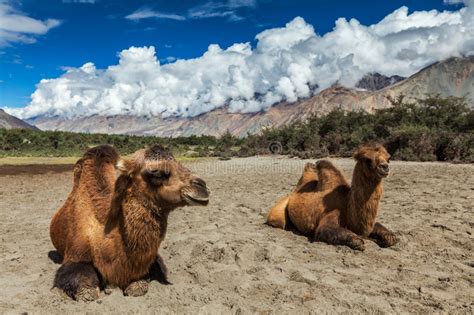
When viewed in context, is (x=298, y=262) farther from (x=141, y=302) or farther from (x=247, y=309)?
(x=141, y=302)

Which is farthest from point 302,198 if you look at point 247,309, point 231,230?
point 247,309

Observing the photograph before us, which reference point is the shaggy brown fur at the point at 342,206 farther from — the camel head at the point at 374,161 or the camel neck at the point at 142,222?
the camel neck at the point at 142,222

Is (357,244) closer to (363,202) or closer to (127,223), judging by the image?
(363,202)

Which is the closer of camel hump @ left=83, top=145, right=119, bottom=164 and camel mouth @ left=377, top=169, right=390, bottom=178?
camel hump @ left=83, top=145, right=119, bottom=164

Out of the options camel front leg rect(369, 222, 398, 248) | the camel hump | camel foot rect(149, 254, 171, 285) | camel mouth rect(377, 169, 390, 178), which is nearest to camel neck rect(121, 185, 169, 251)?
camel foot rect(149, 254, 171, 285)

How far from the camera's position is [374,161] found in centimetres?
607

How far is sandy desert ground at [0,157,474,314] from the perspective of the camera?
4.26 metres

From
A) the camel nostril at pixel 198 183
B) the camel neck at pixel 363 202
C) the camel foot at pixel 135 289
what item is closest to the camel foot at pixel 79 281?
the camel foot at pixel 135 289

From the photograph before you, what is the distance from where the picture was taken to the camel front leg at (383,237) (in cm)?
630

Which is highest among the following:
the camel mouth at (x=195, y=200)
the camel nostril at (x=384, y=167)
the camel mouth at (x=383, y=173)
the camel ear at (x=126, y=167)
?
the camel ear at (x=126, y=167)

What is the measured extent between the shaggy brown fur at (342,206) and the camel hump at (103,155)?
3502mm

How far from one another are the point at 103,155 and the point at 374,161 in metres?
3.90

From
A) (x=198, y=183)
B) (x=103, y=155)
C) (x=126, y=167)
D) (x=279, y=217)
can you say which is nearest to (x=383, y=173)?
(x=279, y=217)

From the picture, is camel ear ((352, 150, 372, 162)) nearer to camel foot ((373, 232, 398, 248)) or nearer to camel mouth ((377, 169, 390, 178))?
camel mouth ((377, 169, 390, 178))
